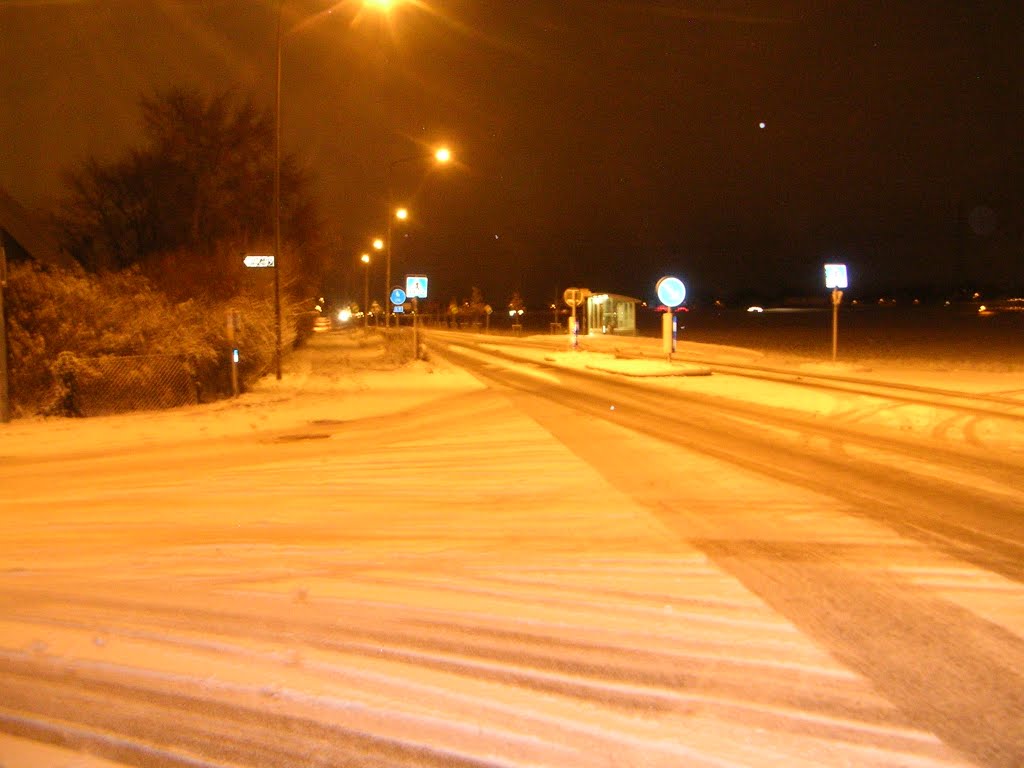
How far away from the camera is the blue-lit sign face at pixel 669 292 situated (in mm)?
29750

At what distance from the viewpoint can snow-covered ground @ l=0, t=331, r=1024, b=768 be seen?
4586 mm

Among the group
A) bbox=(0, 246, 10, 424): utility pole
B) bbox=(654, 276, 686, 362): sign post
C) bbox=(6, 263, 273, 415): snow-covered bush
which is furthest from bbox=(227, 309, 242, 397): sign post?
bbox=(654, 276, 686, 362): sign post

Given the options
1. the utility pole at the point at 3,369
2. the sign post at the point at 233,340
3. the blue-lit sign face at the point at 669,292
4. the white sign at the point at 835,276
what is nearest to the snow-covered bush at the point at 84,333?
the sign post at the point at 233,340

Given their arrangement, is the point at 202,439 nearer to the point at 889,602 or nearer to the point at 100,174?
the point at 889,602

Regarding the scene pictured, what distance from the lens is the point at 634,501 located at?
984 cm

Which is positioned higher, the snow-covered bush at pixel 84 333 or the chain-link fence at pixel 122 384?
the snow-covered bush at pixel 84 333

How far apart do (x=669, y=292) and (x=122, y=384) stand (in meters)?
16.0

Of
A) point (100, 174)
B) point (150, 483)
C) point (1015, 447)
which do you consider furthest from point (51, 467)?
point (100, 174)

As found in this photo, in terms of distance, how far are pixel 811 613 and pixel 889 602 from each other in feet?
1.99

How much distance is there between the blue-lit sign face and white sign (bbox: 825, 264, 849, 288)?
494cm

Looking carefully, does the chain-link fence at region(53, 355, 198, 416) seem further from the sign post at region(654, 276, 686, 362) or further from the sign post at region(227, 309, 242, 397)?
the sign post at region(654, 276, 686, 362)

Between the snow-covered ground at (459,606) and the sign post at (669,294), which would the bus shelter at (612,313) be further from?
the snow-covered ground at (459,606)

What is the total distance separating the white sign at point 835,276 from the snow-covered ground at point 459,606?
2050 cm

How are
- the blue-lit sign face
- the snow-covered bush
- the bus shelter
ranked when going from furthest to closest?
the bus shelter, the blue-lit sign face, the snow-covered bush
